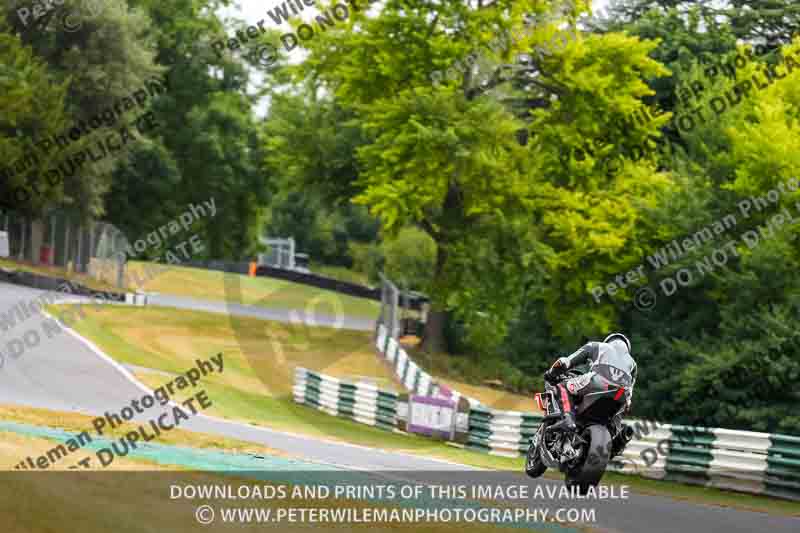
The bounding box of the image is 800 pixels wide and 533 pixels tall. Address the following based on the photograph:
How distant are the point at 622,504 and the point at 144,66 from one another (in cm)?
4191

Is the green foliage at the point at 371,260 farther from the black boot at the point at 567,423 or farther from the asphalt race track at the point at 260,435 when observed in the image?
the black boot at the point at 567,423

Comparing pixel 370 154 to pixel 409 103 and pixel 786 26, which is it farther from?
pixel 786 26

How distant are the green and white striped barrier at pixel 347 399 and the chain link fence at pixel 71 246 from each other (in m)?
21.1

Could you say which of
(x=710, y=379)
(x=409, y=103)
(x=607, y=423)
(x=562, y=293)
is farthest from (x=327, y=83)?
(x=607, y=423)

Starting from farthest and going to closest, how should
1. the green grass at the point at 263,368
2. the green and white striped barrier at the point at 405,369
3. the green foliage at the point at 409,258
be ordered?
the green foliage at the point at 409,258 < the green and white striped barrier at the point at 405,369 < the green grass at the point at 263,368

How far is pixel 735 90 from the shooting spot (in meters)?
40.5

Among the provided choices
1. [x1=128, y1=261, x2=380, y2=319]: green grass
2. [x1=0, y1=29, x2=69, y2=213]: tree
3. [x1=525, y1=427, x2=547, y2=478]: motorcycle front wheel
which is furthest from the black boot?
[x1=128, y1=261, x2=380, y2=319]: green grass

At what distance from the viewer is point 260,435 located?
2233cm

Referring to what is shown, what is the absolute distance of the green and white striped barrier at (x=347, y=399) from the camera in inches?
1107

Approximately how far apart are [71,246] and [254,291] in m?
20.8

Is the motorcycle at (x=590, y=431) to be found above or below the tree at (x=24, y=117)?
below

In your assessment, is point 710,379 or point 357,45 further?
point 357,45

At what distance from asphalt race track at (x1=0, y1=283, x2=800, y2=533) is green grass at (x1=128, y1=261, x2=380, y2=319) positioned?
27785mm

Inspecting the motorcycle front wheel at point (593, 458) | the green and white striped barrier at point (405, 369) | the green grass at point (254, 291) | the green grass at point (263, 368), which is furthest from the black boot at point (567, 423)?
the green grass at point (254, 291)
